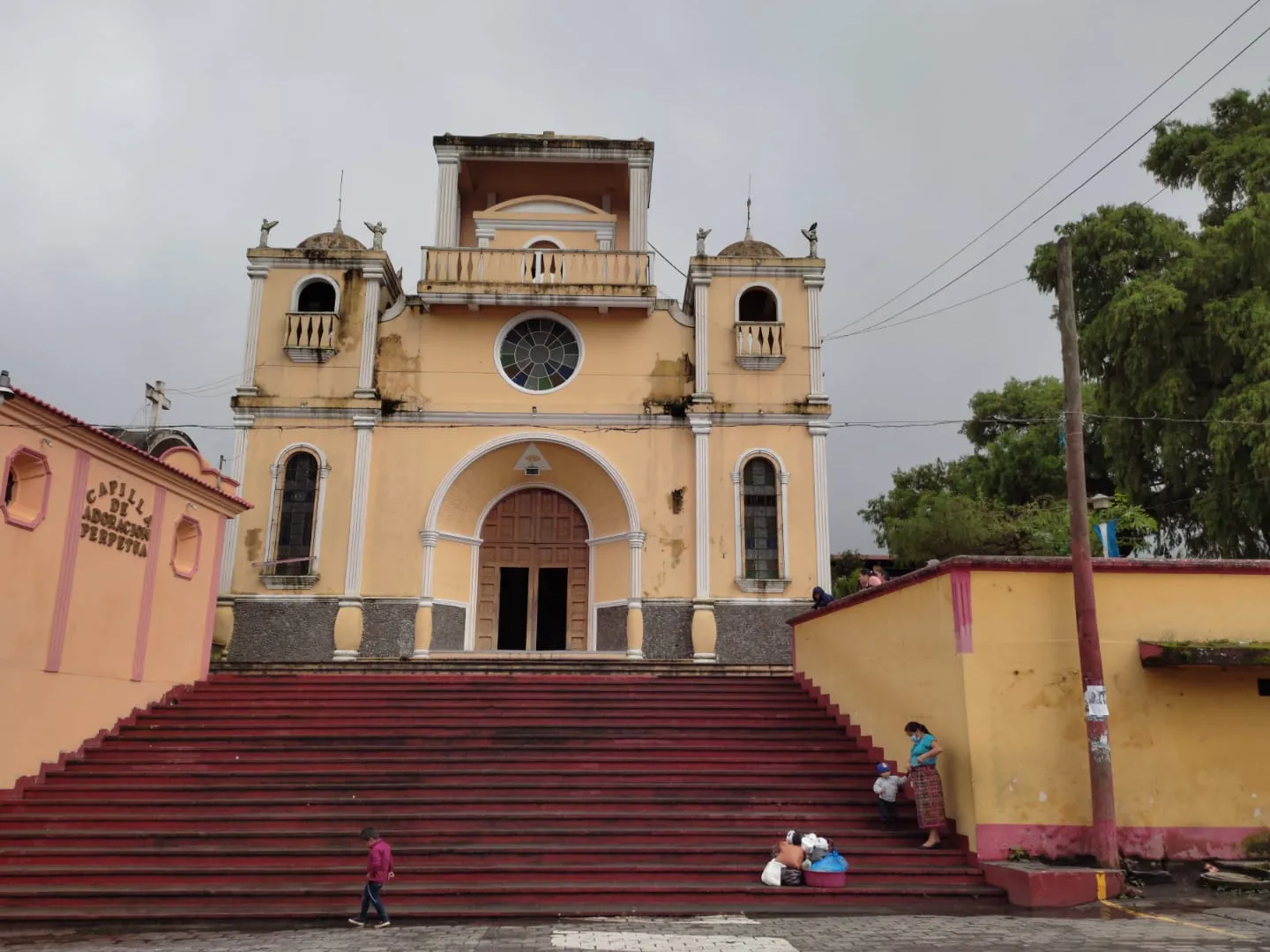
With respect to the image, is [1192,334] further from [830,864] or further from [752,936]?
[752,936]

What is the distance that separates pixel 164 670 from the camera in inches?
505

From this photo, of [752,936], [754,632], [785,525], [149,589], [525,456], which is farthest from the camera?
[525,456]

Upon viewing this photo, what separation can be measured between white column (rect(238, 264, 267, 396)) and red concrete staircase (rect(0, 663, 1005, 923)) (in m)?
6.26

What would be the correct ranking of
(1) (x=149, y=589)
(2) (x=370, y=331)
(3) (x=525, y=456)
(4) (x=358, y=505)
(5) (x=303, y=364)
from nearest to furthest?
(1) (x=149, y=589)
(4) (x=358, y=505)
(5) (x=303, y=364)
(2) (x=370, y=331)
(3) (x=525, y=456)

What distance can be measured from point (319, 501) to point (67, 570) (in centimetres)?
607

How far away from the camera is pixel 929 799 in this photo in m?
8.65

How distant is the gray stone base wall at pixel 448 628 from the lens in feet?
54.5

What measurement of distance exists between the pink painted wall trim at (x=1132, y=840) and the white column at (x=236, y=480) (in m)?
12.8

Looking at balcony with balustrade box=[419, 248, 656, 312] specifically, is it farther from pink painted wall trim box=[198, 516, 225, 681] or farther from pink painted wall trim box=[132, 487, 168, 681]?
pink painted wall trim box=[132, 487, 168, 681]

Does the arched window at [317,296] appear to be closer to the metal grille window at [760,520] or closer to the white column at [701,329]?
the white column at [701,329]

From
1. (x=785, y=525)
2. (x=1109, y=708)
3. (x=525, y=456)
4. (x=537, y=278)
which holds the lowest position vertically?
(x=1109, y=708)

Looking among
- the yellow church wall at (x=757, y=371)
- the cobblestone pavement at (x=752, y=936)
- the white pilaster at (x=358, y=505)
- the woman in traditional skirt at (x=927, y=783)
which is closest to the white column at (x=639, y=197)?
the yellow church wall at (x=757, y=371)

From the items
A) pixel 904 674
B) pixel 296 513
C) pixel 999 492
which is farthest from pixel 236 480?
pixel 999 492

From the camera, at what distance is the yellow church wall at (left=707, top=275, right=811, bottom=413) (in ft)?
57.2
